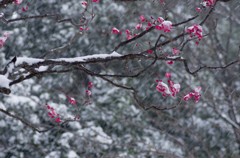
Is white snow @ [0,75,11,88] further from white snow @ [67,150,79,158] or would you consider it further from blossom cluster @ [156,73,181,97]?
white snow @ [67,150,79,158]

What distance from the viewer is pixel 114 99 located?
304 inches

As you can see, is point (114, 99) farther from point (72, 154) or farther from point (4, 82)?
point (4, 82)

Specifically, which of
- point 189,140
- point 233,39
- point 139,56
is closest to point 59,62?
point 139,56

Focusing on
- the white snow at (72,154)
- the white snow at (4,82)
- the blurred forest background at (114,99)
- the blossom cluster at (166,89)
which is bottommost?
the white snow at (72,154)

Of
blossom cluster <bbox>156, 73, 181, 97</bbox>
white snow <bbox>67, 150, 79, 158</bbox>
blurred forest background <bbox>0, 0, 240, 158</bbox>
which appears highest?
blossom cluster <bbox>156, 73, 181, 97</bbox>

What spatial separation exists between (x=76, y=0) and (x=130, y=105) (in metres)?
2.57

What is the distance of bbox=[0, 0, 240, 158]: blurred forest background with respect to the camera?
664 centimetres

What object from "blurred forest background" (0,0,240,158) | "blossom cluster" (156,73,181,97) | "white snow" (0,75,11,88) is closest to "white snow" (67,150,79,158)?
"blurred forest background" (0,0,240,158)

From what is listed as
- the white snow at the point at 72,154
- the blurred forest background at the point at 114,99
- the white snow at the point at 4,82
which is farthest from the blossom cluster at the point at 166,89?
the white snow at the point at 72,154

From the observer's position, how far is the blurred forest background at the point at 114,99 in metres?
6.64

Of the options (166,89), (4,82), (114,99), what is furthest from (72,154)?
(4,82)

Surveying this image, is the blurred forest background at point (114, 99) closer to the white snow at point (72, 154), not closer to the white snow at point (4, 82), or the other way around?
the white snow at point (72, 154)

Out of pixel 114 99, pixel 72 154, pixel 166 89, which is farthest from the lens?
pixel 114 99

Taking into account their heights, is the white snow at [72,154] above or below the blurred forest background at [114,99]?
below
